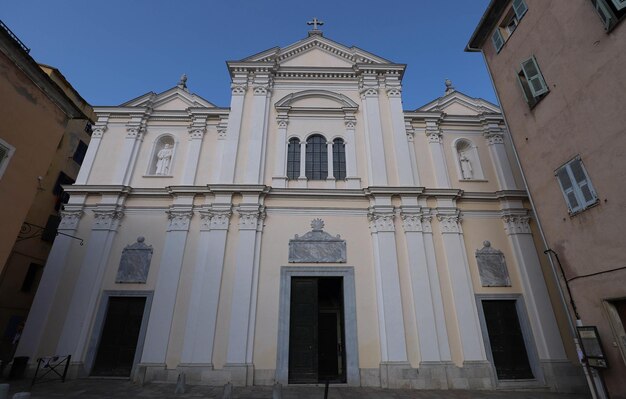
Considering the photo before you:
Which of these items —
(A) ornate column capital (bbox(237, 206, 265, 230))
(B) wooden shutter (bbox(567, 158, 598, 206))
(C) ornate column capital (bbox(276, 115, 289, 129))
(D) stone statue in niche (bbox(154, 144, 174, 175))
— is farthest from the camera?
(C) ornate column capital (bbox(276, 115, 289, 129))

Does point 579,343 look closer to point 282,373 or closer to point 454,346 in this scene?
point 454,346

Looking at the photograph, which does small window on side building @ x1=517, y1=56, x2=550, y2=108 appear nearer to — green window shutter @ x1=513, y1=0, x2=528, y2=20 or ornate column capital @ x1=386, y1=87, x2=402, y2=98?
green window shutter @ x1=513, y1=0, x2=528, y2=20

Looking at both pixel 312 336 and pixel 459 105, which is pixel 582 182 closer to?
pixel 312 336

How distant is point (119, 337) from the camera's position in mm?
11125

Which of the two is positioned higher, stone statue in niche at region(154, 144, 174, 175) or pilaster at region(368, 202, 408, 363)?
stone statue in niche at region(154, 144, 174, 175)

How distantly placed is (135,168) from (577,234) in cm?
1626

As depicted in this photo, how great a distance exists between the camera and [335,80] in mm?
15633

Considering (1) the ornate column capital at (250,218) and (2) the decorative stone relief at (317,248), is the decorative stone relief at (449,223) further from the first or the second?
(1) the ornate column capital at (250,218)

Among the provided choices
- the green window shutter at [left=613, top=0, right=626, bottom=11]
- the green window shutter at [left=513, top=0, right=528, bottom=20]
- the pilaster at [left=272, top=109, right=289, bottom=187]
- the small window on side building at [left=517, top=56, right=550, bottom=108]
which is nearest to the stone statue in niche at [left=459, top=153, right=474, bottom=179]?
the small window on side building at [left=517, top=56, right=550, bottom=108]

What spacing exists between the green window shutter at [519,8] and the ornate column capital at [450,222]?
7.11 metres

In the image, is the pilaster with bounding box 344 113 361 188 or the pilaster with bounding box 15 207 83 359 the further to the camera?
the pilaster with bounding box 344 113 361 188

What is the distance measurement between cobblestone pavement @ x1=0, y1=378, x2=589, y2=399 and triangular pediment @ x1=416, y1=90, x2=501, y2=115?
40.6 ft

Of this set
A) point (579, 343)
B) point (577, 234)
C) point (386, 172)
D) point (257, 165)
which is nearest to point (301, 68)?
point (257, 165)

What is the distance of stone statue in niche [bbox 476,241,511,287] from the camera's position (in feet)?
38.4
